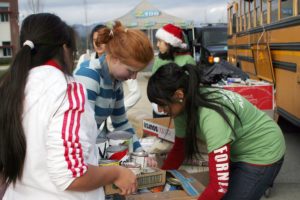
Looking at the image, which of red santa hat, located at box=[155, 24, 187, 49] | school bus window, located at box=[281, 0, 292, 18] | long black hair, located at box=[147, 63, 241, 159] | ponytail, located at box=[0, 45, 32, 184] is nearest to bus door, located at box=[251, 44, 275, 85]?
school bus window, located at box=[281, 0, 292, 18]

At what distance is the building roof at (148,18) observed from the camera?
1833cm

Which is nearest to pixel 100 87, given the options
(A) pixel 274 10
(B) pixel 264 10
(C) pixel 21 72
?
(C) pixel 21 72

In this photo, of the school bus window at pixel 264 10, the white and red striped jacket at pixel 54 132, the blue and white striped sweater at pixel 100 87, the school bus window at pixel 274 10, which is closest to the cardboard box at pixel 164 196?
the blue and white striped sweater at pixel 100 87

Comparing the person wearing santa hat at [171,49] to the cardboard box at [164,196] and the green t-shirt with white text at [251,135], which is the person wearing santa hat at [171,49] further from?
the cardboard box at [164,196]

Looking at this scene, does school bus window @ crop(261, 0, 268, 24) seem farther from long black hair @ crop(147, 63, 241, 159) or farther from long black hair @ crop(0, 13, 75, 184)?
long black hair @ crop(0, 13, 75, 184)

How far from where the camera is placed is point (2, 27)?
46.0m

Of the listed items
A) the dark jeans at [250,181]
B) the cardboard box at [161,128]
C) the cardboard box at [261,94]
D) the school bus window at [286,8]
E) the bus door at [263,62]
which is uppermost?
the school bus window at [286,8]

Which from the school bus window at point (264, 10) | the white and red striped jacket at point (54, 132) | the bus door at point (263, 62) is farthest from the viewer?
the school bus window at point (264, 10)

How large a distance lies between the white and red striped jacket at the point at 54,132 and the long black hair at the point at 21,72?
0.9 inches

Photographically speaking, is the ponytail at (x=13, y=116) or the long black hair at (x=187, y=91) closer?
the ponytail at (x=13, y=116)

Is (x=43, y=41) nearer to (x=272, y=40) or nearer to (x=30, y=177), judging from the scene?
(x=30, y=177)

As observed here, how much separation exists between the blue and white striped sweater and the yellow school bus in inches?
106

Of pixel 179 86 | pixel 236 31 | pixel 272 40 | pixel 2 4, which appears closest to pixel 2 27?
pixel 2 4

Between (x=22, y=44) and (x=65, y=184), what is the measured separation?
0.47 m
